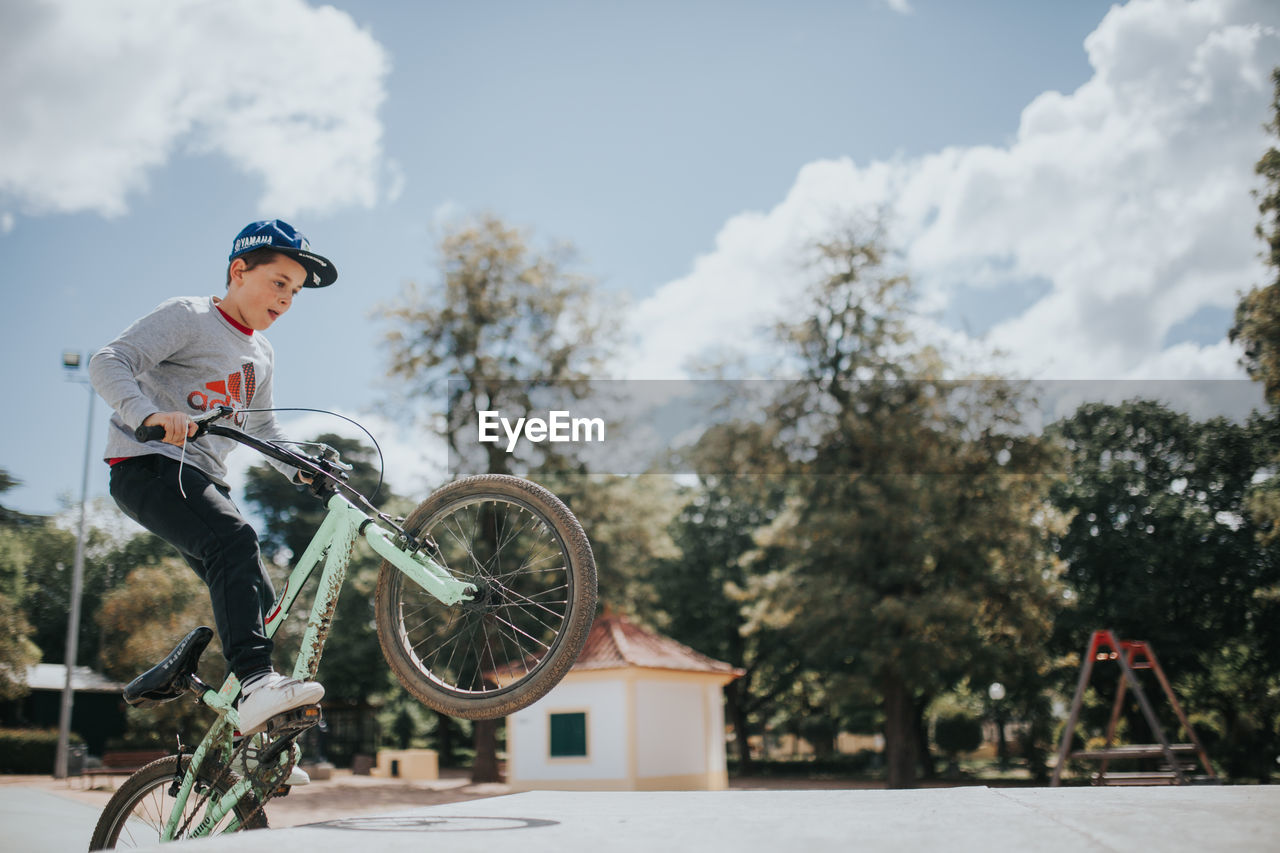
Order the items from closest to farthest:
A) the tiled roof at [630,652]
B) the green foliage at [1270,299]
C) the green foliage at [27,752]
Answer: the green foliage at [1270,299] < the tiled roof at [630,652] < the green foliage at [27,752]

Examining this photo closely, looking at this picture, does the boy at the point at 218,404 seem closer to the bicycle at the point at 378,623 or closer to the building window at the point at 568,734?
the bicycle at the point at 378,623

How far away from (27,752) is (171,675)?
29026 mm

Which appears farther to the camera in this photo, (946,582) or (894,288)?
(894,288)

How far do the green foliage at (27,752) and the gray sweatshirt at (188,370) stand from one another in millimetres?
28446

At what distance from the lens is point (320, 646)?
3273 millimetres

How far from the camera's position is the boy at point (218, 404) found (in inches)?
119

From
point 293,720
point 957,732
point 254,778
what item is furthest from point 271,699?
point 957,732

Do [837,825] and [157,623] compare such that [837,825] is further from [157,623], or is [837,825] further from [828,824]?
[157,623]

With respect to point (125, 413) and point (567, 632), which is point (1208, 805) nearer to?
point (567, 632)

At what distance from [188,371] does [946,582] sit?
72.3 ft

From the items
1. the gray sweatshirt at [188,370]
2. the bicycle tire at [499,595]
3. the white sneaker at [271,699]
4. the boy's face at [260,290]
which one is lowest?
the white sneaker at [271,699]

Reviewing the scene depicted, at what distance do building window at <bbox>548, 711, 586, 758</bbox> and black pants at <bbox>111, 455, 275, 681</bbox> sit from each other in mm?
21117

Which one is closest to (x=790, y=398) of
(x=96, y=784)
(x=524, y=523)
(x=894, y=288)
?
(x=894, y=288)

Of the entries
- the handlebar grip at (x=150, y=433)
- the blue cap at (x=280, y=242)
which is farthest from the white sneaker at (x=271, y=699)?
the blue cap at (x=280, y=242)
